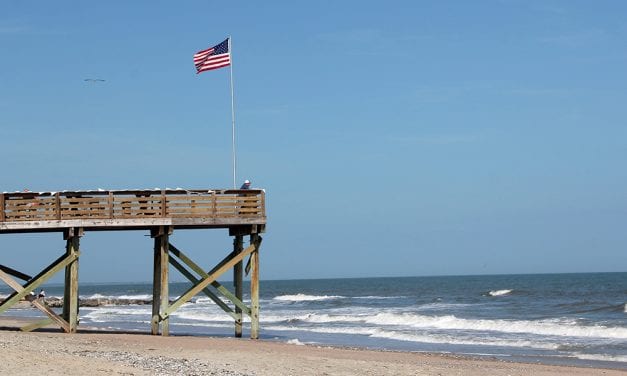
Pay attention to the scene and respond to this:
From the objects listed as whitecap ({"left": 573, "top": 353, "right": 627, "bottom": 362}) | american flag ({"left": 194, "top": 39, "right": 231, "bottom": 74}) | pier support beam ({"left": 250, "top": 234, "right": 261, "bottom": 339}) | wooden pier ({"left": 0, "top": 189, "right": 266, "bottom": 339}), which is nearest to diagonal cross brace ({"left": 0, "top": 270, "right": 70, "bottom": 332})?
wooden pier ({"left": 0, "top": 189, "right": 266, "bottom": 339})

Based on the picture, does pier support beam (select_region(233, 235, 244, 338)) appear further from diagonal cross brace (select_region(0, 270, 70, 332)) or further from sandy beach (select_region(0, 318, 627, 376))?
diagonal cross brace (select_region(0, 270, 70, 332))

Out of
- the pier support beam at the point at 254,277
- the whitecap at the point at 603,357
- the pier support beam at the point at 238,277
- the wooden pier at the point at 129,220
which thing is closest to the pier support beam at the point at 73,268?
the wooden pier at the point at 129,220

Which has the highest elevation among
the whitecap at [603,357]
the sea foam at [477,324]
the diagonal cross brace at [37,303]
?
the diagonal cross brace at [37,303]

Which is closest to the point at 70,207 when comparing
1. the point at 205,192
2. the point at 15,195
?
the point at 15,195

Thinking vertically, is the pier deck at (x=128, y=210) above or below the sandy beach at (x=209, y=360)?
above

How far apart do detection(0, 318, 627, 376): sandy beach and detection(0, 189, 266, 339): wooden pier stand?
162 centimetres

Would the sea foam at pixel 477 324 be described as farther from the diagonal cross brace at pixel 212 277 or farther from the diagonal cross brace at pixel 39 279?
the diagonal cross brace at pixel 39 279

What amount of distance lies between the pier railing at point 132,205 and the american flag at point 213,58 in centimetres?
511

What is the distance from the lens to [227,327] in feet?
121

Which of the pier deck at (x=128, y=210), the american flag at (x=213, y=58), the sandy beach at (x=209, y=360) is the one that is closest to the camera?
the sandy beach at (x=209, y=360)

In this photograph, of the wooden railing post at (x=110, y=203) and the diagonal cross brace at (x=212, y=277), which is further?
the diagonal cross brace at (x=212, y=277)

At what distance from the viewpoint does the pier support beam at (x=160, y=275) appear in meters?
25.2

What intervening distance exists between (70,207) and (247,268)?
5.19 metres

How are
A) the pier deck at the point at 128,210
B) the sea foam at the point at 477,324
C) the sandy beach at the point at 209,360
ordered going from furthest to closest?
the sea foam at the point at 477,324 < the pier deck at the point at 128,210 < the sandy beach at the point at 209,360
